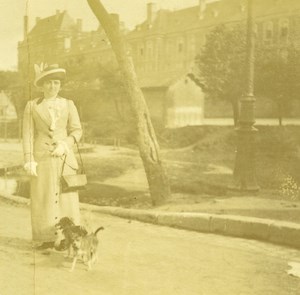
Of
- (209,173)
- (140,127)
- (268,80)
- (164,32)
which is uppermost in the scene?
(164,32)

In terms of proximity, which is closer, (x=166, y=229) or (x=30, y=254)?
(x=30, y=254)

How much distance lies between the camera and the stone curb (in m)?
4.96

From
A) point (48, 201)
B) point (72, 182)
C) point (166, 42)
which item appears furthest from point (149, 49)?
point (48, 201)

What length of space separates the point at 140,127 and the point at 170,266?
275 centimetres

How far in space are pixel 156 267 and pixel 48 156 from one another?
4.40 feet

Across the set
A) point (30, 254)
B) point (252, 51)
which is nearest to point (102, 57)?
point (252, 51)

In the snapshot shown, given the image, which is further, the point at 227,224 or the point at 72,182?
the point at 227,224

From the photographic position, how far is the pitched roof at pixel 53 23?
5.27 metres

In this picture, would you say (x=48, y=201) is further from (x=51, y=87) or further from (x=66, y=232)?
(x=51, y=87)

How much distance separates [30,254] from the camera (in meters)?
4.54

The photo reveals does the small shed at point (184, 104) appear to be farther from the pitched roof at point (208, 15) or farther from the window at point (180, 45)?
the pitched roof at point (208, 15)

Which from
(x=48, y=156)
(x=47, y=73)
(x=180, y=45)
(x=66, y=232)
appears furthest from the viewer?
(x=180, y=45)

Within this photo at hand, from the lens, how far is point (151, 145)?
6.67m

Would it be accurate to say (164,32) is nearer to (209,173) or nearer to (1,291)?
(209,173)
